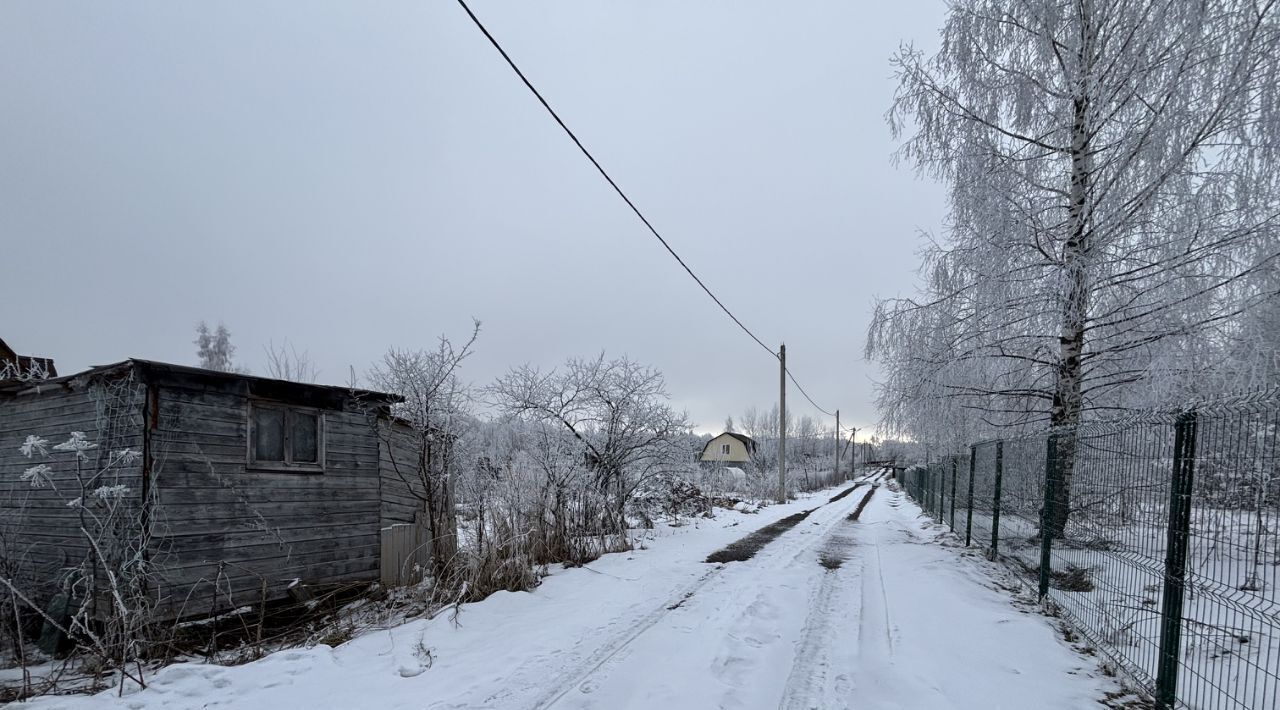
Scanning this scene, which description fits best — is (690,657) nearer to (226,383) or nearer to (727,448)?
(226,383)

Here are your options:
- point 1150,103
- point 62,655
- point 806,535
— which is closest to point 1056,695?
point 1150,103

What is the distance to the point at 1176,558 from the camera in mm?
3293

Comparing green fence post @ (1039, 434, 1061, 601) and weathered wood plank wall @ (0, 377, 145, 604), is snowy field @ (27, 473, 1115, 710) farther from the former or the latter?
weathered wood plank wall @ (0, 377, 145, 604)

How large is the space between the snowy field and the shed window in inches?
194

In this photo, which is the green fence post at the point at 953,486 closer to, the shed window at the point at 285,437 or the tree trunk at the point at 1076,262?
the tree trunk at the point at 1076,262

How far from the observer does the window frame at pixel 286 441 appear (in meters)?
8.91

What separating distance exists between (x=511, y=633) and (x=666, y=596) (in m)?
1.83

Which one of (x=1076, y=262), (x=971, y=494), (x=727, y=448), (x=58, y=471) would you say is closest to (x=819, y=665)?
(x=1076, y=262)

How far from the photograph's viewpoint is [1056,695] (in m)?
3.82

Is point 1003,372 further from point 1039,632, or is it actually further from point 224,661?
point 224,661

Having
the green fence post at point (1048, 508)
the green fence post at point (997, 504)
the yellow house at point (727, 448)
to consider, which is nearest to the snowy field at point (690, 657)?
the green fence post at point (1048, 508)

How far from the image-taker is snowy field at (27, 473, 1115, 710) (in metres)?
3.86

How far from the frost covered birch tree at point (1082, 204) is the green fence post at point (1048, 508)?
5.4 inches

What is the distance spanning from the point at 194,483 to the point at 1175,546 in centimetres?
1025
